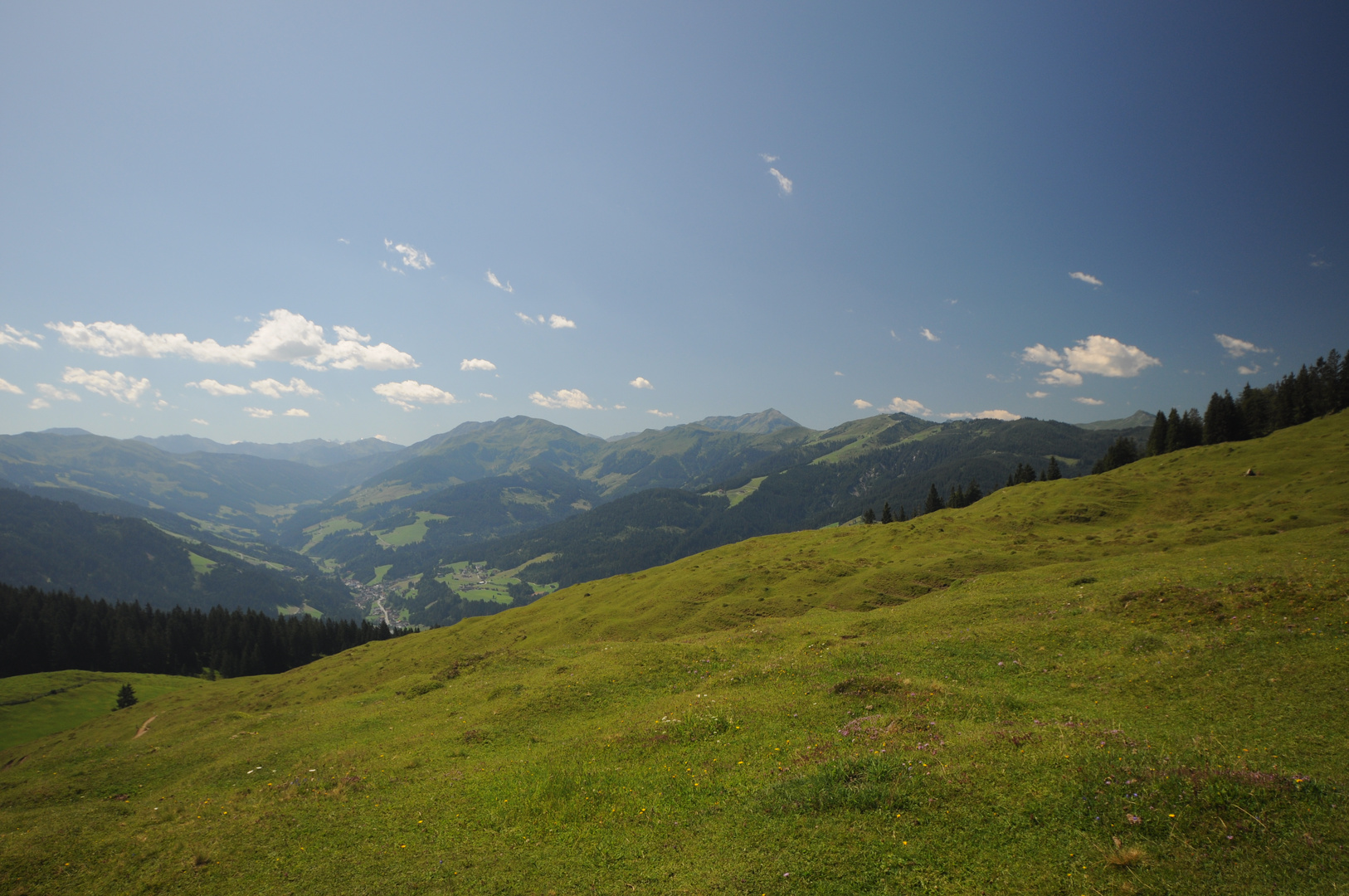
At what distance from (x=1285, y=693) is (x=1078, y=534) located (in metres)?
46.7

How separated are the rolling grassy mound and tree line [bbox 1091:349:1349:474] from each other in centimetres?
7404

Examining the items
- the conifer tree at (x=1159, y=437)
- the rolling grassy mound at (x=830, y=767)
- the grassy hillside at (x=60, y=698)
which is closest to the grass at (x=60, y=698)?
the grassy hillside at (x=60, y=698)

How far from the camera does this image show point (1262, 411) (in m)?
95.7

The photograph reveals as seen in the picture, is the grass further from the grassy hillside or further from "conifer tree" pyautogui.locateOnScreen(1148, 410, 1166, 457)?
"conifer tree" pyautogui.locateOnScreen(1148, 410, 1166, 457)

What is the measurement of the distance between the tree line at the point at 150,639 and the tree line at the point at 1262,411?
17833 centimetres

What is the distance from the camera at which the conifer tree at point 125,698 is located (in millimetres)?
86125

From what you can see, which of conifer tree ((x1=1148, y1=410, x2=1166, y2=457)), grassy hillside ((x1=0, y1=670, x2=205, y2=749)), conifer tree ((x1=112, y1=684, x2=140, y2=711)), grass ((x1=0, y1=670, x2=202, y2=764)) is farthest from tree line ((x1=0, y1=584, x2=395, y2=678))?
conifer tree ((x1=1148, y1=410, x2=1166, y2=457))

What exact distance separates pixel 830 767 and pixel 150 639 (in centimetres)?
17468

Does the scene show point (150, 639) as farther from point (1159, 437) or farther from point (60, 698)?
point (1159, 437)

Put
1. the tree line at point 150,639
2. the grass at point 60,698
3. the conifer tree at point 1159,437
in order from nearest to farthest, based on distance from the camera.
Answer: the grass at point 60,698 < the conifer tree at point 1159,437 < the tree line at point 150,639

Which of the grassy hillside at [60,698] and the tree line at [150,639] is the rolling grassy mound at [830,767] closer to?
the grassy hillside at [60,698]

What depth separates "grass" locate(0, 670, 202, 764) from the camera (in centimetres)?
7606

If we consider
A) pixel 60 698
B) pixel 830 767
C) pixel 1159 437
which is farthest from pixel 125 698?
pixel 1159 437

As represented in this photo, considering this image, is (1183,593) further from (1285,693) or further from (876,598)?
(876,598)
